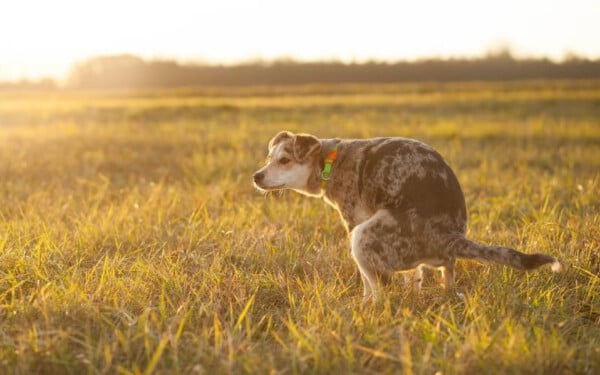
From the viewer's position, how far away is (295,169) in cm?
500

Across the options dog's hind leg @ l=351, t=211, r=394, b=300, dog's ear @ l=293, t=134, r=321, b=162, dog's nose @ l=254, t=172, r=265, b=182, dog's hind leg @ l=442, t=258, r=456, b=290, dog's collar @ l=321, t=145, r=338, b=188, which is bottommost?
dog's hind leg @ l=442, t=258, r=456, b=290

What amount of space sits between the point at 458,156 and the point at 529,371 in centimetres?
842

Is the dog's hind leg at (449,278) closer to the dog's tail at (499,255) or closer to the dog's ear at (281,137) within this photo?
the dog's tail at (499,255)

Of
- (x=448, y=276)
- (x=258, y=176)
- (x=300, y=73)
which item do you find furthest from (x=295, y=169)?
(x=300, y=73)

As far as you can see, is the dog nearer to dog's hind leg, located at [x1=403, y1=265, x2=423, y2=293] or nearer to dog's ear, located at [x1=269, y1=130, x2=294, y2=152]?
dog's hind leg, located at [x1=403, y1=265, x2=423, y2=293]

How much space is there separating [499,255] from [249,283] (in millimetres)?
1783

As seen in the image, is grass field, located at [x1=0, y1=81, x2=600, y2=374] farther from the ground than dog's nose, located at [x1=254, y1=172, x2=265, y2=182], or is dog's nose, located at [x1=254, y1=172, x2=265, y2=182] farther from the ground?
dog's nose, located at [x1=254, y1=172, x2=265, y2=182]

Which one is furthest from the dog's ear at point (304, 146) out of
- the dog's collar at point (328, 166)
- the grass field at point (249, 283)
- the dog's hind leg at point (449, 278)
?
the dog's hind leg at point (449, 278)

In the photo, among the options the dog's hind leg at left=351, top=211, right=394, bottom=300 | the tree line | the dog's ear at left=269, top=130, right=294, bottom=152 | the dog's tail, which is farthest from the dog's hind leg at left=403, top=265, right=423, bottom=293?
the tree line

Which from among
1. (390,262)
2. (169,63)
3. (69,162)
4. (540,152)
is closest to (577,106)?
(540,152)

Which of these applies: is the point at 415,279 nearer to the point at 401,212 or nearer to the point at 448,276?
the point at 448,276

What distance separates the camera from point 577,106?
2203cm

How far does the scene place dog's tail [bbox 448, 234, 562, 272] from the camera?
11.5ft

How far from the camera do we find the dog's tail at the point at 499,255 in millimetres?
3510
